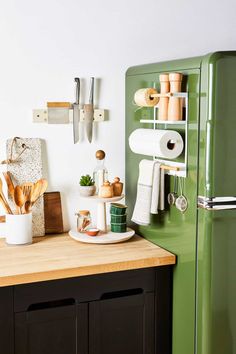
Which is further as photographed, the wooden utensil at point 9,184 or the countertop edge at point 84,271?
the wooden utensil at point 9,184

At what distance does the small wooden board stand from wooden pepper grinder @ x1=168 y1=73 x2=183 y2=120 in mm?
807

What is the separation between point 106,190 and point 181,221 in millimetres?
437

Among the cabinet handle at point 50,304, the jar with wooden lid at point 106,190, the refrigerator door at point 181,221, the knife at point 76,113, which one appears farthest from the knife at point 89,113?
the cabinet handle at point 50,304

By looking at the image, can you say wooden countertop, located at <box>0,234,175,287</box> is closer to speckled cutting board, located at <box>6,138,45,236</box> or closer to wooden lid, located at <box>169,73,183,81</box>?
speckled cutting board, located at <box>6,138,45,236</box>

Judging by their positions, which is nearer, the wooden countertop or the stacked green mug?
the wooden countertop

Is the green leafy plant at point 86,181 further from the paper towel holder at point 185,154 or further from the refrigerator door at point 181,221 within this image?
the paper towel holder at point 185,154

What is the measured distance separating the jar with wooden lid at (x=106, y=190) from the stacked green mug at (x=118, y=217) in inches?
3.3

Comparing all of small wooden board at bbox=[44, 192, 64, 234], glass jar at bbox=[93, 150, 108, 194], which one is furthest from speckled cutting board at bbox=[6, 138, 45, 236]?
glass jar at bbox=[93, 150, 108, 194]

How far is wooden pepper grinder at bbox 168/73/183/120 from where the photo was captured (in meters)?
2.38

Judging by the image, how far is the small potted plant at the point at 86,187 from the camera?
2.80m

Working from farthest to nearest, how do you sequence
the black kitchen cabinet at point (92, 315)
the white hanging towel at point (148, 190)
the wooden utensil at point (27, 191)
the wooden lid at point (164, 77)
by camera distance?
the wooden utensil at point (27, 191) → the white hanging towel at point (148, 190) → the wooden lid at point (164, 77) → the black kitchen cabinet at point (92, 315)

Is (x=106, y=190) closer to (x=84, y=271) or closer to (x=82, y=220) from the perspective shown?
(x=82, y=220)

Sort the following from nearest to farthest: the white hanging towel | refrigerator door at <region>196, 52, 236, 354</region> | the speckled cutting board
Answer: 1. refrigerator door at <region>196, 52, 236, 354</region>
2. the white hanging towel
3. the speckled cutting board

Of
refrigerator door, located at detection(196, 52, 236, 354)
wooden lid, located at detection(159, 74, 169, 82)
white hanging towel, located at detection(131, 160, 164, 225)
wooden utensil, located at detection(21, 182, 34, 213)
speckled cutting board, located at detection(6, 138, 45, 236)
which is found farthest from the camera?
speckled cutting board, located at detection(6, 138, 45, 236)
